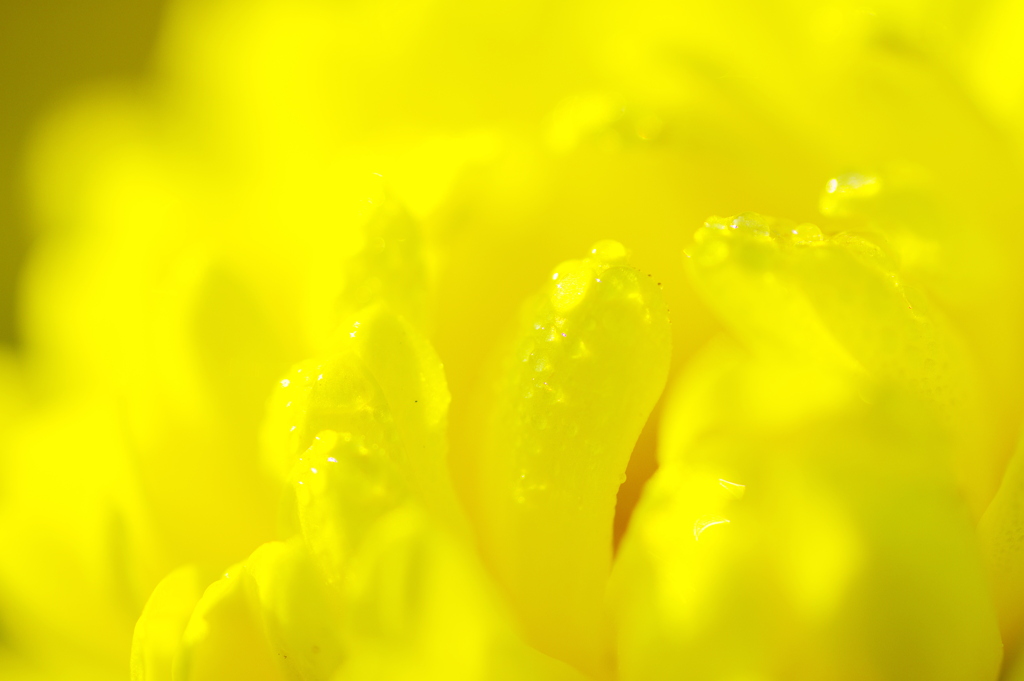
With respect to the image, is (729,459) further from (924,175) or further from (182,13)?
(182,13)

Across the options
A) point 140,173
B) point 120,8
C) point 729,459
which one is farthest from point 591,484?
point 120,8

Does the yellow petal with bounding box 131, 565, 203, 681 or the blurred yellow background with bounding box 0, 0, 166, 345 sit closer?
the yellow petal with bounding box 131, 565, 203, 681

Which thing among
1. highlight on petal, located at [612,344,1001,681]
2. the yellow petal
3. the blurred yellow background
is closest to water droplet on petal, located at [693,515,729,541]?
highlight on petal, located at [612,344,1001,681]

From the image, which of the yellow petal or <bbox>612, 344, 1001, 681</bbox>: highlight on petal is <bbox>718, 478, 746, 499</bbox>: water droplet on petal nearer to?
<bbox>612, 344, 1001, 681</bbox>: highlight on petal

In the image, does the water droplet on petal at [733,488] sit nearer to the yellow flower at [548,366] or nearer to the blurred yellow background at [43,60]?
the yellow flower at [548,366]

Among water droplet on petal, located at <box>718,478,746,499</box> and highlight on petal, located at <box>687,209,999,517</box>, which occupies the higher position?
highlight on petal, located at <box>687,209,999,517</box>

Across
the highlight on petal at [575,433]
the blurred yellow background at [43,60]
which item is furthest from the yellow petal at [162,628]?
the blurred yellow background at [43,60]

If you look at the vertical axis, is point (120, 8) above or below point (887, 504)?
above

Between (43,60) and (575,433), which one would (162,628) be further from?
(43,60)

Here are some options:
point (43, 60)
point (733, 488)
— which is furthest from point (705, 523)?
point (43, 60)
